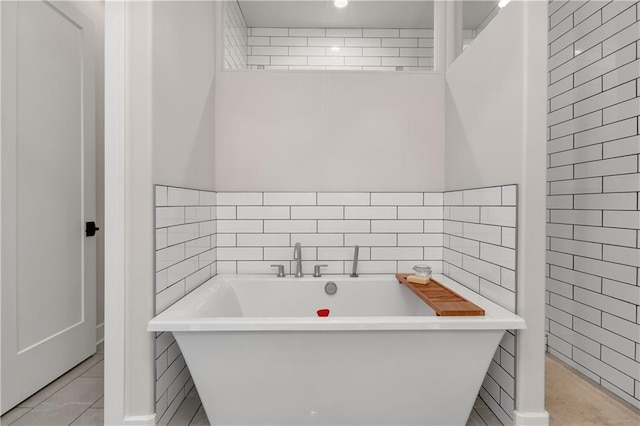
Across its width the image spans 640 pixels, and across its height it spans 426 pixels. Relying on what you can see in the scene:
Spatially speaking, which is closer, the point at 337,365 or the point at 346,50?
the point at 337,365

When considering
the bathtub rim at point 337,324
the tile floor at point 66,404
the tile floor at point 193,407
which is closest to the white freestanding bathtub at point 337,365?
the bathtub rim at point 337,324

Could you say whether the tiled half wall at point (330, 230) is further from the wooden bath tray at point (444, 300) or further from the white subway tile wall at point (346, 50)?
the white subway tile wall at point (346, 50)

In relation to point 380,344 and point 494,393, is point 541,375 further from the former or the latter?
point 380,344

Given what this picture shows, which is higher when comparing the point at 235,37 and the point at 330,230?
the point at 235,37

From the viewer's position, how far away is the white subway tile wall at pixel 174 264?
1736 mm

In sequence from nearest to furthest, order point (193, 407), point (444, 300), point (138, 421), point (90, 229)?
point (138, 421), point (444, 300), point (193, 407), point (90, 229)

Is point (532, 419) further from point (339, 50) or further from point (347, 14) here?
point (347, 14)

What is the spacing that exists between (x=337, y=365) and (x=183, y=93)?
1598 millimetres

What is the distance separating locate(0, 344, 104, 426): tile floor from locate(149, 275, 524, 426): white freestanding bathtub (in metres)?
0.70

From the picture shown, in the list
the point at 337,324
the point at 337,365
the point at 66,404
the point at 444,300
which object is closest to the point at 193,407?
the point at 66,404

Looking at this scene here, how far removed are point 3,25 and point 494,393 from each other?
3112 millimetres

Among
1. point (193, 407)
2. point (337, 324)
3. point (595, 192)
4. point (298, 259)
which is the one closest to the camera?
point (337, 324)

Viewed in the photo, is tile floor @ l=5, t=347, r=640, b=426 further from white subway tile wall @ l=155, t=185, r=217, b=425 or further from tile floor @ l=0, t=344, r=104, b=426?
white subway tile wall @ l=155, t=185, r=217, b=425

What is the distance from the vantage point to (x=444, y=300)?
71.5 inches
